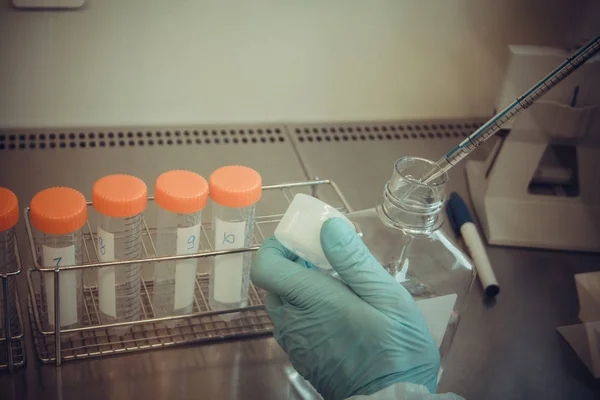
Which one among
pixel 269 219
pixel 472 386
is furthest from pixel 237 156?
pixel 472 386

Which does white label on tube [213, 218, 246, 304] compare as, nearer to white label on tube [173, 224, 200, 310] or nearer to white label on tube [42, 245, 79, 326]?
white label on tube [173, 224, 200, 310]

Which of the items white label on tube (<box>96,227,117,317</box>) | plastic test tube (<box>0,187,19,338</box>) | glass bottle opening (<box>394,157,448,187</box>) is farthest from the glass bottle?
plastic test tube (<box>0,187,19,338</box>)

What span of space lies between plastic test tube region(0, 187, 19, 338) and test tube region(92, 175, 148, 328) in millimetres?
112

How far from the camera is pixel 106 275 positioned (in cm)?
99

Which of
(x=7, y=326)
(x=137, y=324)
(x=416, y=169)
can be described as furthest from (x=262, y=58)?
(x=7, y=326)

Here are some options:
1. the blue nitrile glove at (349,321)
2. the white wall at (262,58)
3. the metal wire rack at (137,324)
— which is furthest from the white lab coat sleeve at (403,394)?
the white wall at (262,58)

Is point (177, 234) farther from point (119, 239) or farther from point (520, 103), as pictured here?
point (520, 103)

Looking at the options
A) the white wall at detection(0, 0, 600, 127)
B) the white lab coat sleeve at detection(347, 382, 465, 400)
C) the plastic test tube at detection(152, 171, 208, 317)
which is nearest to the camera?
→ the white lab coat sleeve at detection(347, 382, 465, 400)

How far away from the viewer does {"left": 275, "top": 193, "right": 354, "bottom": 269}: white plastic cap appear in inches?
35.7

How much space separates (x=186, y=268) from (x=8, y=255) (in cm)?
26

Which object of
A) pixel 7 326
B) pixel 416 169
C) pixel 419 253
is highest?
pixel 416 169

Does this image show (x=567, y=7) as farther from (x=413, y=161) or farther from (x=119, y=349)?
(x=119, y=349)

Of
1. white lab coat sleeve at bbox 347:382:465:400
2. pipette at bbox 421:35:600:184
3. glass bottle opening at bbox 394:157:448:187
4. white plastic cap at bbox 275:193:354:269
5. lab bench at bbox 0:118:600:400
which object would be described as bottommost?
lab bench at bbox 0:118:600:400

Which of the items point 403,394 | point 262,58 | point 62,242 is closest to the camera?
point 403,394
